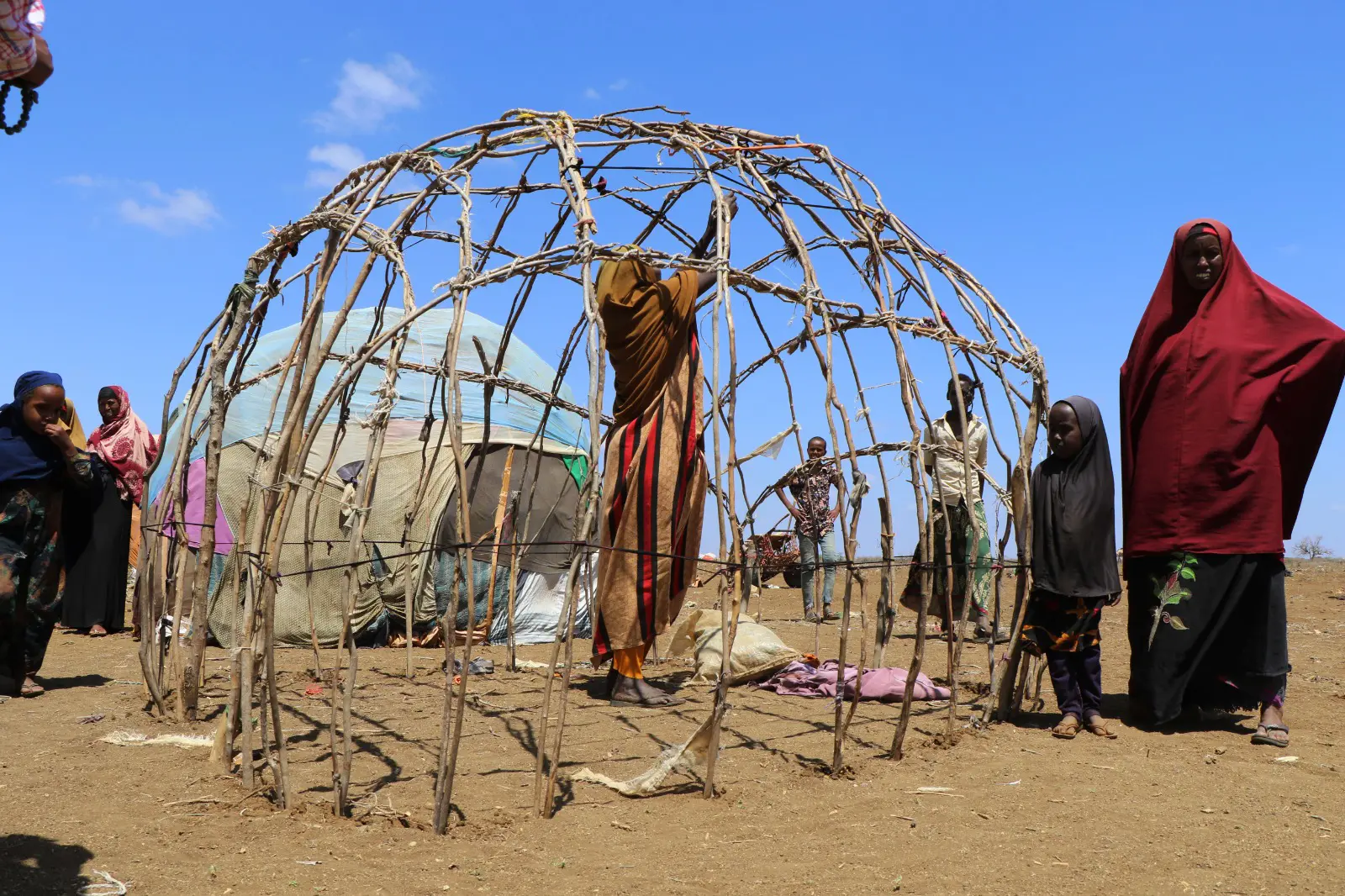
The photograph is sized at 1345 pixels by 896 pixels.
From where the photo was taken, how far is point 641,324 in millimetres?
4910

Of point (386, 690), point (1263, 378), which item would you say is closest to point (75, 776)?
point (386, 690)

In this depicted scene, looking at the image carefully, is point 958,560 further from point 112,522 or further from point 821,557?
point 112,522

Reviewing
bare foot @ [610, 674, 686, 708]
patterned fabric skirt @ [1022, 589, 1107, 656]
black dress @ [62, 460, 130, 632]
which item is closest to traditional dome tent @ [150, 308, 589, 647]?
black dress @ [62, 460, 130, 632]

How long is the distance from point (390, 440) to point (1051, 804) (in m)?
6.36

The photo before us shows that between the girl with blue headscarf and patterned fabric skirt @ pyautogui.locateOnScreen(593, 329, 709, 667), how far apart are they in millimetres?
2868

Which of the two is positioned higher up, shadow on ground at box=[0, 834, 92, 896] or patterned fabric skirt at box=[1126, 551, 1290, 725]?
patterned fabric skirt at box=[1126, 551, 1290, 725]

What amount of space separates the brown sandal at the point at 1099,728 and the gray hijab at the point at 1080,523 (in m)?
0.58

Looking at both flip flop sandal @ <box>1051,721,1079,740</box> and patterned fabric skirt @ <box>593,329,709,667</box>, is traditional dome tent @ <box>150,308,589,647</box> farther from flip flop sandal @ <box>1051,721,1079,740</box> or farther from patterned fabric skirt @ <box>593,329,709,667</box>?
flip flop sandal @ <box>1051,721,1079,740</box>

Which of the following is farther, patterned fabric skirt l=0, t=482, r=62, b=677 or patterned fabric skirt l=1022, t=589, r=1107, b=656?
patterned fabric skirt l=0, t=482, r=62, b=677

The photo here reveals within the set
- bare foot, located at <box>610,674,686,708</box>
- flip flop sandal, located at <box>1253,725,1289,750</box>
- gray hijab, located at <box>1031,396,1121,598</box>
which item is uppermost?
gray hijab, located at <box>1031,396,1121,598</box>

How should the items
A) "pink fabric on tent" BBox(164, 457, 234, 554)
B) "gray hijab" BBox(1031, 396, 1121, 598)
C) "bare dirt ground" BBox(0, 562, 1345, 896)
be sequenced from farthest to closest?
"pink fabric on tent" BBox(164, 457, 234, 554), "gray hijab" BBox(1031, 396, 1121, 598), "bare dirt ground" BBox(0, 562, 1345, 896)

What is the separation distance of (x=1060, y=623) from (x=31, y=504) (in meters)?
5.13

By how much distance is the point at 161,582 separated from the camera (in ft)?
16.4

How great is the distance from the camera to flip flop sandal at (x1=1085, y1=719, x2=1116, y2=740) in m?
4.71
